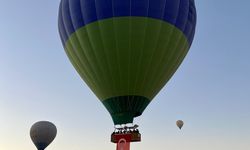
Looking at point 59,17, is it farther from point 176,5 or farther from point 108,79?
point 176,5

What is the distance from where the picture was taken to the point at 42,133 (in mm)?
30562

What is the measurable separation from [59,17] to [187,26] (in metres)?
8.20

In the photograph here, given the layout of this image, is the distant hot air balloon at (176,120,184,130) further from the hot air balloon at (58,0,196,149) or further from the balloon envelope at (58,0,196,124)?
the balloon envelope at (58,0,196,124)

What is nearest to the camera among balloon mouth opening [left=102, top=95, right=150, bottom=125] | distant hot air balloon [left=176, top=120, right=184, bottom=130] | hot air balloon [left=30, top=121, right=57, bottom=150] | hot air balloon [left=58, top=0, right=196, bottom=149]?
hot air balloon [left=58, top=0, right=196, bottom=149]

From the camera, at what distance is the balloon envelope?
62.7 ft

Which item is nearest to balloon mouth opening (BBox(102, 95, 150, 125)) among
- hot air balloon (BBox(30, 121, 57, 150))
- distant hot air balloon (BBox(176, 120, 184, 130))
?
hot air balloon (BBox(30, 121, 57, 150))

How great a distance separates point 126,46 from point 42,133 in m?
15.2

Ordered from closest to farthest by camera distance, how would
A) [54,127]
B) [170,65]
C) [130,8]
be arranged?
[130,8] < [170,65] < [54,127]

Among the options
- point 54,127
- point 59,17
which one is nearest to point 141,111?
point 59,17

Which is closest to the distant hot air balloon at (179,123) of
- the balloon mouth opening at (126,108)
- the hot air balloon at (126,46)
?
the hot air balloon at (126,46)

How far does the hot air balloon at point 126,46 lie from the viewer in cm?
1912

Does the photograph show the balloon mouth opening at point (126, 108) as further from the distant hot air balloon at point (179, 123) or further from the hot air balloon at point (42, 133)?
the distant hot air balloon at point (179, 123)

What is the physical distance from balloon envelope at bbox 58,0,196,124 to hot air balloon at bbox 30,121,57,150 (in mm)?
12026

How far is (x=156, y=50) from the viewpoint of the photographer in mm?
19594
